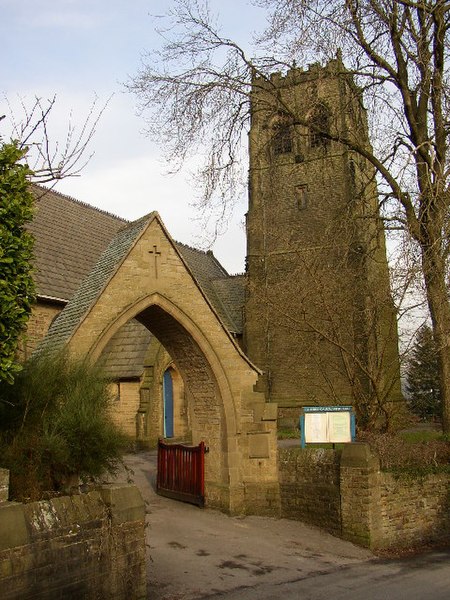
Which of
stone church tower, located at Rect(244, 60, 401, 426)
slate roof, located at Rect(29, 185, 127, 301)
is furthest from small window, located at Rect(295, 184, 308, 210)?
slate roof, located at Rect(29, 185, 127, 301)

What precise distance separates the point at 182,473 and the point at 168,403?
33.6ft

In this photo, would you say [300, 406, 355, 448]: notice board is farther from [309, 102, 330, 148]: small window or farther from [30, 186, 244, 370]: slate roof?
[309, 102, 330, 148]: small window

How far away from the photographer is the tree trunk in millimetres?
12102

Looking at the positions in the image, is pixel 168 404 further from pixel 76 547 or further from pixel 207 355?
pixel 76 547

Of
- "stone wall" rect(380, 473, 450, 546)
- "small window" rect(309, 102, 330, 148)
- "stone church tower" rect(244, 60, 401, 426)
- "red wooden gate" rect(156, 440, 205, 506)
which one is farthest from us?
"stone church tower" rect(244, 60, 401, 426)

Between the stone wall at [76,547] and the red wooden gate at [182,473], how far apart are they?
19.1 ft

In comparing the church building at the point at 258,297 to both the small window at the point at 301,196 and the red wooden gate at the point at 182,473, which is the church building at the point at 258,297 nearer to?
the small window at the point at 301,196

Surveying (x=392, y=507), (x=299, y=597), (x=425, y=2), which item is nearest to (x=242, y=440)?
(x=392, y=507)

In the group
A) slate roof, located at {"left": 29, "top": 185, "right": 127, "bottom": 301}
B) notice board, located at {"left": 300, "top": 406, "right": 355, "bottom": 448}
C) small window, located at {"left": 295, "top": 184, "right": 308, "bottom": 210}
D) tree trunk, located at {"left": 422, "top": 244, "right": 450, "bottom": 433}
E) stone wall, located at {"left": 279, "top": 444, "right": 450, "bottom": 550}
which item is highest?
small window, located at {"left": 295, "top": 184, "right": 308, "bottom": 210}

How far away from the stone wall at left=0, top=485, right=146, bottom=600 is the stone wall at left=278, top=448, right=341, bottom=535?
5450 millimetres

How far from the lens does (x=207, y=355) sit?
40.8 ft

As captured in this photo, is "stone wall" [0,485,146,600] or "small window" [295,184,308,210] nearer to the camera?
"stone wall" [0,485,146,600]

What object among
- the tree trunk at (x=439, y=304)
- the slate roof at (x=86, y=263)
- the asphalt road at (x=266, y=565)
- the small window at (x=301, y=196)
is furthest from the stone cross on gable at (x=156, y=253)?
the small window at (x=301, y=196)

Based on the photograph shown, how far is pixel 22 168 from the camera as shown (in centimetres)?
666
